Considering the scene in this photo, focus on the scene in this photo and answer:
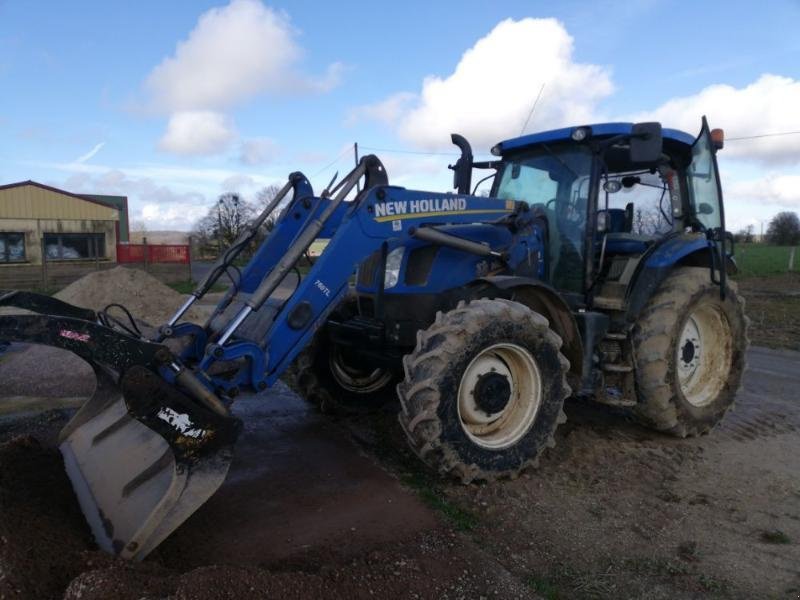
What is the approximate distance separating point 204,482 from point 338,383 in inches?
99.7

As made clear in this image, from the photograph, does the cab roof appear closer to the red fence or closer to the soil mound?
the soil mound

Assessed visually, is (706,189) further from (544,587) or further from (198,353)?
(198,353)

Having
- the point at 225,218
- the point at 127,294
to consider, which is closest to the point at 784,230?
the point at 225,218

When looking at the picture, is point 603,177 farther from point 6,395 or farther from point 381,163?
point 6,395

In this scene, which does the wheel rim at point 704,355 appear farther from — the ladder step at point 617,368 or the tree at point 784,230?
the tree at point 784,230

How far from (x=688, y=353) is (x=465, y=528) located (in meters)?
3.10

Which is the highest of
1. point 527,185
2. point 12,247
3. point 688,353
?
point 527,185

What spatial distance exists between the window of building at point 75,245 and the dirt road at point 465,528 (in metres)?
23.5

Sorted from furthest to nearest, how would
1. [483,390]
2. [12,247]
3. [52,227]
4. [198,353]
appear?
[52,227] → [12,247] → [198,353] → [483,390]

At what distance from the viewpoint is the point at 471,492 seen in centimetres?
409

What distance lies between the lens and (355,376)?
5789mm

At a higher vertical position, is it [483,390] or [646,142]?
[646,142]

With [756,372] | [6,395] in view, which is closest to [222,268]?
[6,395]

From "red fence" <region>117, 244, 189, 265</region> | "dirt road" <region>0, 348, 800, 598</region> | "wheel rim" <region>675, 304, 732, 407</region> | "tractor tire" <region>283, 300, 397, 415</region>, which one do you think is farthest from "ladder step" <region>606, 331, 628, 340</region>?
"red fence" <region>117, 244, 189, 265</region>
